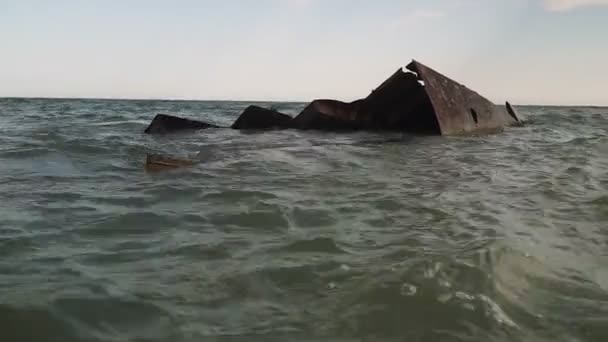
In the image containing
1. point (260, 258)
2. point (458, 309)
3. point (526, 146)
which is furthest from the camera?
point (526, 146)

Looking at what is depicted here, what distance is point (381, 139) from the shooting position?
970cm

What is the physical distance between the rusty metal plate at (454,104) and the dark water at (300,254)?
12.2 feet

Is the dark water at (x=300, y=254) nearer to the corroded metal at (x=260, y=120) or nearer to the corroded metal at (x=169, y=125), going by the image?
the corroded metal at (x=169, y=125)

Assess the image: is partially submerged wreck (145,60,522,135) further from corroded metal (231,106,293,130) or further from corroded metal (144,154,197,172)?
corroded metal (144,154,197,172)

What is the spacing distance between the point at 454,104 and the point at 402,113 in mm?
1183

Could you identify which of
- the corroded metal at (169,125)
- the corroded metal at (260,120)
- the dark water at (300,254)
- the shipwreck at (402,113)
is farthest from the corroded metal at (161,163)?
the corroded metal at (260,120)

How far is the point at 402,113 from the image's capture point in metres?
11.3

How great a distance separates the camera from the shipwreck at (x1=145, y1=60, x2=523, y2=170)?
10.0m

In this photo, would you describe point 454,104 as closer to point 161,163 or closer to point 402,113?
point 402,113

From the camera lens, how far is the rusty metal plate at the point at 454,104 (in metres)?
9.80

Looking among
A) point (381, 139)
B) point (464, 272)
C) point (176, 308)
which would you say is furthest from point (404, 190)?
point (381, 139)

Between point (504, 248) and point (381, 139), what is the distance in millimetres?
6583

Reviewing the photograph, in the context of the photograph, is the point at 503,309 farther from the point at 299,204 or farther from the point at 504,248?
the point at 299,204

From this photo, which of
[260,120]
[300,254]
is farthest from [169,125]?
[300,254]
